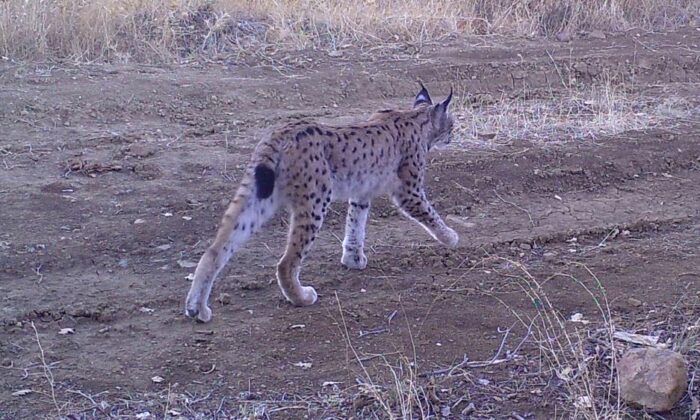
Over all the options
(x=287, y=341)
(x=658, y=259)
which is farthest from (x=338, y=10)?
(x=287, y=341)

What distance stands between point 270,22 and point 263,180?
6.90 meters

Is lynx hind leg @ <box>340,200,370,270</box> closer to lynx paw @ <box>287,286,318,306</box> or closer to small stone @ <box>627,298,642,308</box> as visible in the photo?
lynx paw @ <box>287,286,318,306</box>

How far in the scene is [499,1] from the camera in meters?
13.3

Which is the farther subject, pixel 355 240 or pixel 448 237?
pixel 448 237

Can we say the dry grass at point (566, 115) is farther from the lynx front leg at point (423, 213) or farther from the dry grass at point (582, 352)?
the dry grass at point (582, 352)

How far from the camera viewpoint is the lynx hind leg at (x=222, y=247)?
539 cm

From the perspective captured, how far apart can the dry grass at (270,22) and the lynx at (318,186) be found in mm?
5064

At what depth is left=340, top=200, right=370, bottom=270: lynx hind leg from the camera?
6285mm

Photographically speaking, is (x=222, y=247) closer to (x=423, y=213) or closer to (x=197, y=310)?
(x=197, y=310)

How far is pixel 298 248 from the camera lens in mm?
5680

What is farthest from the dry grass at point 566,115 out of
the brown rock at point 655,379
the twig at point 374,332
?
the brown rock at point 655,379

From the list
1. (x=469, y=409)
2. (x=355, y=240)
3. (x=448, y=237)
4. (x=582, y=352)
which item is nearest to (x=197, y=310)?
(x=355, y=240)

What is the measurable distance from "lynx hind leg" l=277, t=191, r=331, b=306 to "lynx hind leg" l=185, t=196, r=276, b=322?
8.0 inches

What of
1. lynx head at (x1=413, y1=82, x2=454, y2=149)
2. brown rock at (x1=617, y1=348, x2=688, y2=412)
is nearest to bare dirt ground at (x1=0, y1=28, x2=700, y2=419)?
brown rock at (x1=617, y1=348, x2=688, y2=412)
